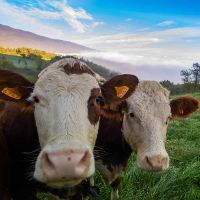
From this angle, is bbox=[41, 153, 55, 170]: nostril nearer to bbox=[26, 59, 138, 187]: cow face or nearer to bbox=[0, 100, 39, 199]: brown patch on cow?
bbox=[26, 59, 138, 187]: cow face

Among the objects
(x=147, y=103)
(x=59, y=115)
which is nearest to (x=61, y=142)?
(x=59, y=115)

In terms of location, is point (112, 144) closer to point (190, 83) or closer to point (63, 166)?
point (63, 166)

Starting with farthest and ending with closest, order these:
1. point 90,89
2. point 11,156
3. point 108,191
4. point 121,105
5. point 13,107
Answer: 1. point 108,191
2. point 121,105
3. point 13,107
4. point 11,156
5. point 90,89

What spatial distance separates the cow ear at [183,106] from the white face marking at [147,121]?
436mm

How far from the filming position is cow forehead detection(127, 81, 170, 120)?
2.54m

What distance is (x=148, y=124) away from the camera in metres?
2.43

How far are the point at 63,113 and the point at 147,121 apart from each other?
4.59ft

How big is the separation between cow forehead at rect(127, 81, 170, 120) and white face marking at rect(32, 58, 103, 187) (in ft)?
3.04

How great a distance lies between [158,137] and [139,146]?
0.32 meters

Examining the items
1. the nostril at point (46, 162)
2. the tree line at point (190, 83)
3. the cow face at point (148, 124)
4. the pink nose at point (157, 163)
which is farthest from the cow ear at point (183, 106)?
the tree line at point (190, 83)

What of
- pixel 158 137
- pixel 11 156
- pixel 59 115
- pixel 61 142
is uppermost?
pixel 59 115

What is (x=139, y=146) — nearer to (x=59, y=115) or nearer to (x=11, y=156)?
(x=59, y=115)

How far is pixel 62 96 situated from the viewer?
5.49ft

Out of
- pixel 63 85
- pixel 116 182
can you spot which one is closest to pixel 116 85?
pixel 63 85
